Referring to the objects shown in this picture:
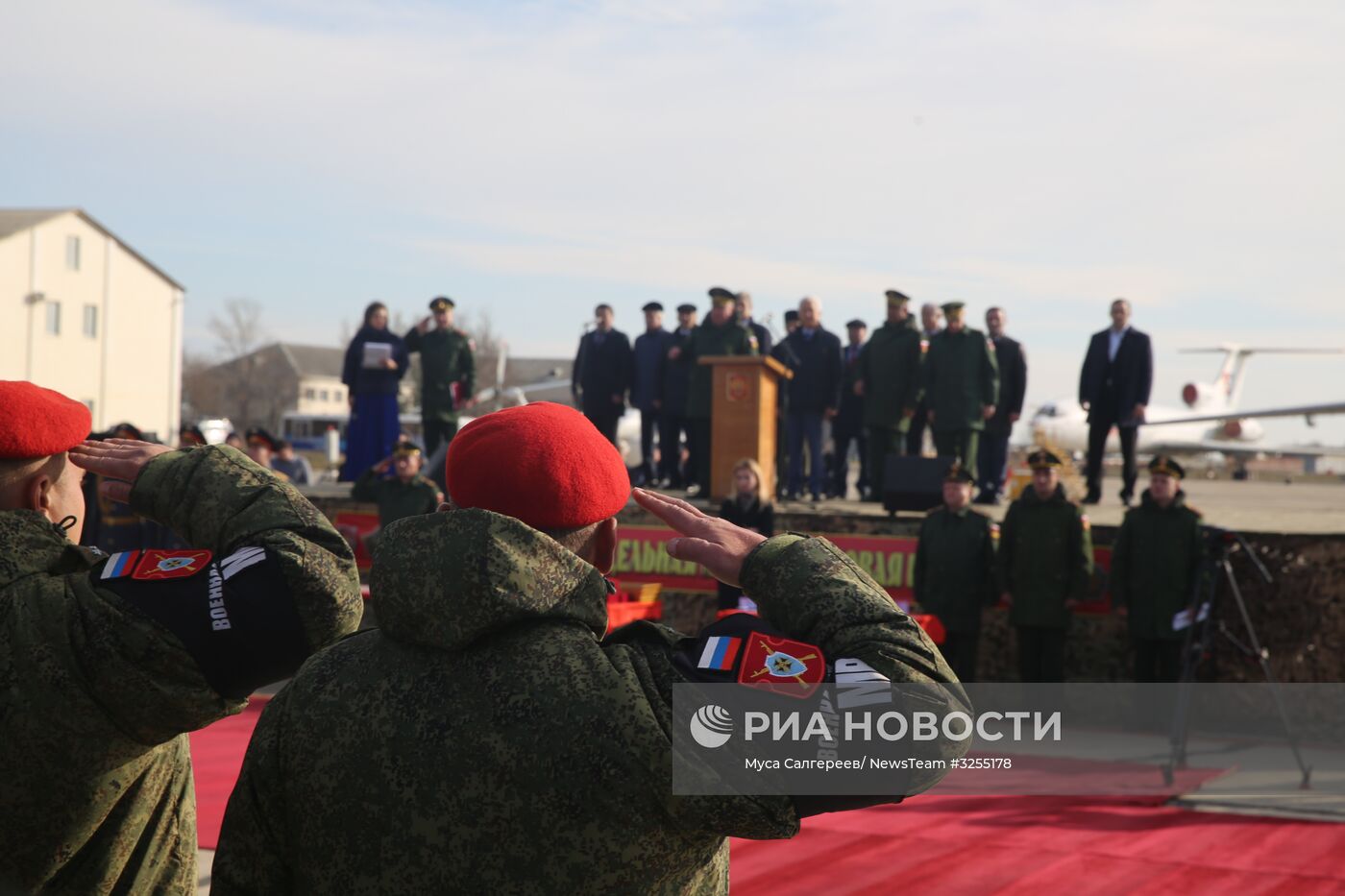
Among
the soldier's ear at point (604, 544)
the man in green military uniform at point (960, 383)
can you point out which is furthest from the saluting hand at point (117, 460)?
the man in green military uniform at point (960, 383)

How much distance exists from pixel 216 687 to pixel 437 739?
1.72 ft

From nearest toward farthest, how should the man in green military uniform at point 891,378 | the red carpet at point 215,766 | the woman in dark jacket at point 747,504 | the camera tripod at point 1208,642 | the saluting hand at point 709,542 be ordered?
the saluting hand at point 709,542, the red carpet at point 215,766, the camera tripod at point 1208,642, the woman in dark jacket at point 747,504, the man in green military uniform at point 891,378

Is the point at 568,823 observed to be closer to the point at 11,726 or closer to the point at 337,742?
the point at 337,742

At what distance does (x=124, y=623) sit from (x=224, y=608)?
150 mm

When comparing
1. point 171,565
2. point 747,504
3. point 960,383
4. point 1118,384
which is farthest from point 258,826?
point 1118,384

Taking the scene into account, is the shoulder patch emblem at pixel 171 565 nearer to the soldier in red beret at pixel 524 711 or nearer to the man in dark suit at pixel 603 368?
the soldier in red beret at pixel 524 711

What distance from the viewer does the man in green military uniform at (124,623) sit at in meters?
1.93

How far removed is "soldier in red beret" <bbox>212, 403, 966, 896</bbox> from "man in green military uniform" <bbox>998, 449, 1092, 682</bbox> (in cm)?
739

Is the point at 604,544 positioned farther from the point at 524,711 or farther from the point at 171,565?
the point at 171,565

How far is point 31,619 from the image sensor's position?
197 cm

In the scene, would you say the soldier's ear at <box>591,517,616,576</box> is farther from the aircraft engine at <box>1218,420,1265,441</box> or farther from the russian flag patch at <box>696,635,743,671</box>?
the aircraft engine at <box>1218,420,1265,441</box>

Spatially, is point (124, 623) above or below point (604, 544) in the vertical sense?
below

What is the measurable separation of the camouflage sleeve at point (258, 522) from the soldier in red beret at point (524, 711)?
27 centimetres

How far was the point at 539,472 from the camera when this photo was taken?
172cm
